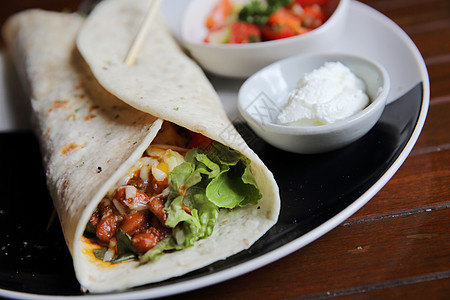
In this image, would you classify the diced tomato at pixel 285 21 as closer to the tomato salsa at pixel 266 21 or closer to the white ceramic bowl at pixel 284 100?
the tomato salsa at pixel 266 21

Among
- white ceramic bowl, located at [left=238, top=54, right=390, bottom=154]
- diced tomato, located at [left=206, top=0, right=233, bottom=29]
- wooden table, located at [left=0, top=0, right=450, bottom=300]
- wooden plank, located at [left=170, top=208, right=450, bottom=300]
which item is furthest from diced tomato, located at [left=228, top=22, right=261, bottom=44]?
wooden plank, located at [left=170, top=208, right=450, bottom=300]

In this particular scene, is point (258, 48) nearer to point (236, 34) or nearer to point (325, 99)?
point (236, 34)

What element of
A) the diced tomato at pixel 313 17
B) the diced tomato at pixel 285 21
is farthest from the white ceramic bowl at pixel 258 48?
the diced tomato at pixel 285 21

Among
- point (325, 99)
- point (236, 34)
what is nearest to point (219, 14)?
point (236, 34)

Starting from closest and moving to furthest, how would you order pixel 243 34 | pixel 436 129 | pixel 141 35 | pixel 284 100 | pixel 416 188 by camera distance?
pixel 416 188
pixel 436 129
pixel 284 100
pixel 141 35
pixel 243 34

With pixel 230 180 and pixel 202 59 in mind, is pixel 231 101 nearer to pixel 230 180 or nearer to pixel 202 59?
pixel 202 59

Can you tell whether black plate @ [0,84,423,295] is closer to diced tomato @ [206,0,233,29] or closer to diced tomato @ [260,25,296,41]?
diced tomato @ [260,25,296,41]
